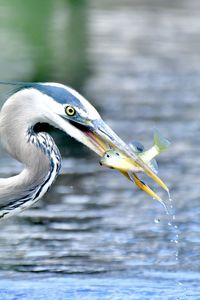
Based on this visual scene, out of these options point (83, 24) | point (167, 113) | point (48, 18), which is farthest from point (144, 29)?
point (167, 113)

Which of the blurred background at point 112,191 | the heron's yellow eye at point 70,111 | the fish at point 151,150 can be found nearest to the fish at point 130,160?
the fish at point 151,150

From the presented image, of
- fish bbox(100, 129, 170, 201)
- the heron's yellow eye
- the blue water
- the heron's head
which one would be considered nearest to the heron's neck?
the heron's head

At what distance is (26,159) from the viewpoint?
6.26m

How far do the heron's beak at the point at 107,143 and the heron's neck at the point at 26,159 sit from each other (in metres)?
0.28

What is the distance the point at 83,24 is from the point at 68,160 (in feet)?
39.4

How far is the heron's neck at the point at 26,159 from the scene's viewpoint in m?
6.21

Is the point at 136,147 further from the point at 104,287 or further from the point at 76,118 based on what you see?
the point at 104,287

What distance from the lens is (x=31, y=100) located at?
6145mm

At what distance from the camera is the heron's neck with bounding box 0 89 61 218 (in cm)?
621

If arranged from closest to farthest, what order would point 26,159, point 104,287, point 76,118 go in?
point 76,118
point 26,159
point 104,287

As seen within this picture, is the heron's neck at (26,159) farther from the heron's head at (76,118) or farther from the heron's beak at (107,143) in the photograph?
the heron's beak at (107,143)

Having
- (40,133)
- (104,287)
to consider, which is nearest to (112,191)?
(104,287)

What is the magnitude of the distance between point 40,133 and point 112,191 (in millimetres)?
3914

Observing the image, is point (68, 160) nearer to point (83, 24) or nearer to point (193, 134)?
point (193, 134)
